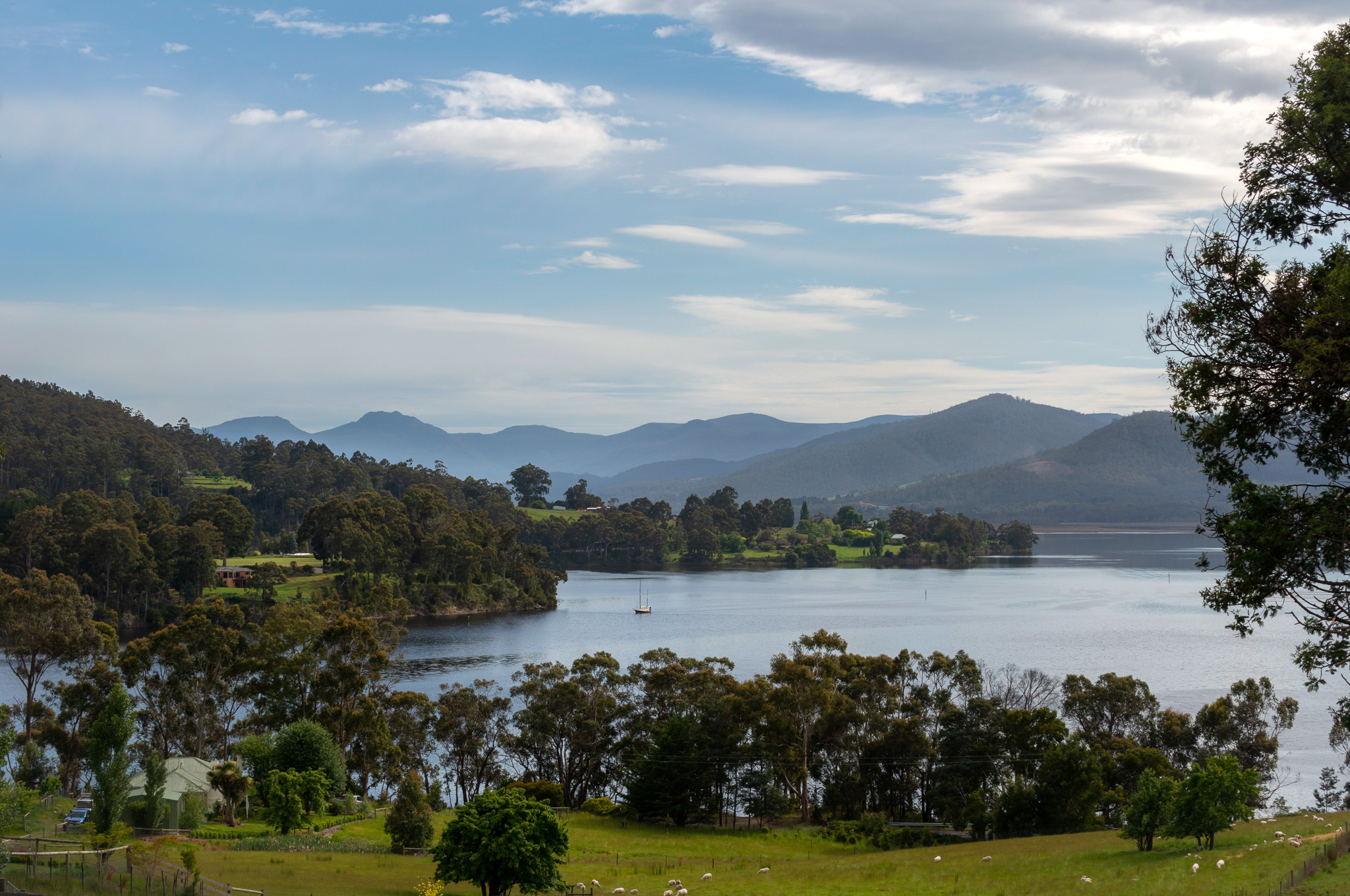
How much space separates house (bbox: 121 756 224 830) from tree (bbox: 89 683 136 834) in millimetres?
3605

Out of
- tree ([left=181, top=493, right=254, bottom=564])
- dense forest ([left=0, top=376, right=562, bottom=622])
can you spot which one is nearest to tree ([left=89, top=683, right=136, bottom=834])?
dense forest ([left=0, top=376, right=562, bottom=622])

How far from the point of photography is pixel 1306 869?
16812 mm

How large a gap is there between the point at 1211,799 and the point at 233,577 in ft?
271

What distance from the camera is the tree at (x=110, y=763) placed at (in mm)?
22078

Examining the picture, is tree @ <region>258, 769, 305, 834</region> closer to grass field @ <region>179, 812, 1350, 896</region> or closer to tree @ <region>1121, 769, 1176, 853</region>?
grass field @ <region>179, 812, 1350, 896</region>

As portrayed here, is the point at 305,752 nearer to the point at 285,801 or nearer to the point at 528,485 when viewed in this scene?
the point at 285,801

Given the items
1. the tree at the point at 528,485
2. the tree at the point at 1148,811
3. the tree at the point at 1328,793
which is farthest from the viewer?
the tree at the point at 528,485

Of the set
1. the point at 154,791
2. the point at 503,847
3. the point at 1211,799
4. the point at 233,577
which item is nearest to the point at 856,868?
the point at 1211,799

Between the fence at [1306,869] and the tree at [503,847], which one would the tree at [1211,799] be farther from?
the tree at [503,847]

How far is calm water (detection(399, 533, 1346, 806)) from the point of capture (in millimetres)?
58625

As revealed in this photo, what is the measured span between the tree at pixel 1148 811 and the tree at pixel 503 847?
1483 centimetres

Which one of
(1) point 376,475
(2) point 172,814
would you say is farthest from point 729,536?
(2) point 172,814

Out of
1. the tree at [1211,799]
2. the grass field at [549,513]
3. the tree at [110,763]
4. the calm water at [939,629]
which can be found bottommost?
the calm water at [939,629]

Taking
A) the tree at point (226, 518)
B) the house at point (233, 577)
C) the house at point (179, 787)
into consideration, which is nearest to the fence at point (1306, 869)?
the house at point (179, 787)
